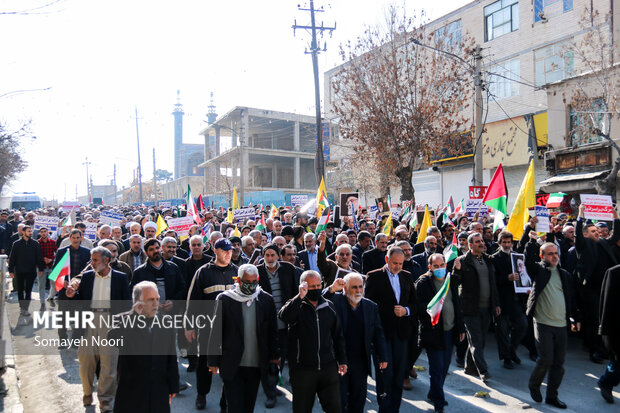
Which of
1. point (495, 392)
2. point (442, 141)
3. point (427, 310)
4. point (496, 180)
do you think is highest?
point (442, 141)

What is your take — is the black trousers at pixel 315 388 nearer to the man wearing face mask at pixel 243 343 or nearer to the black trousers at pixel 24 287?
the man wearing face mask at pixel 243 343

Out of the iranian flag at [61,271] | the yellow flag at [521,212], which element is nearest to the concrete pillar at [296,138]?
the yellow flag at [521,212]

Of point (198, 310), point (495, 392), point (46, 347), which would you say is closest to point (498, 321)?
point (495, 392)

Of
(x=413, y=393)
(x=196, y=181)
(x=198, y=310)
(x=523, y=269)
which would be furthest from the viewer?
(x=196, y=181)

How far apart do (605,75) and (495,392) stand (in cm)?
1673

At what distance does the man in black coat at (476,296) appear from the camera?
690cm

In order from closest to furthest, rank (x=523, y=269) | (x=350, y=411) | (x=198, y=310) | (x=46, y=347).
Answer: (x=350, y=411)
(x=198, y=310)
(x=523, y=269)
(x=46, y=347)

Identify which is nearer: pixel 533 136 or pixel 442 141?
pixel 442 141

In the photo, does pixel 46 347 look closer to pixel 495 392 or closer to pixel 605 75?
pixel 495 392

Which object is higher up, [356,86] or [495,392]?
[356,86]

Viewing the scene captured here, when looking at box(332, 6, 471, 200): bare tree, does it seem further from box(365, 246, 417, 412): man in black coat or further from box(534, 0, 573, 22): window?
box(365, 246, 417, 412): man in black coat

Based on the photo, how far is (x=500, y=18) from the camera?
97.7 ft

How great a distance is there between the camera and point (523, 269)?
24.1 feet

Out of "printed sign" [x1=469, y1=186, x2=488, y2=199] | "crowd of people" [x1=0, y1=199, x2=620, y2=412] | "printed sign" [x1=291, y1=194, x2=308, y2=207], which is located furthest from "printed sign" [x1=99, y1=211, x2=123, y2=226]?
"printed sign" [x1=469, y1=186, x2=488, y2=199]
